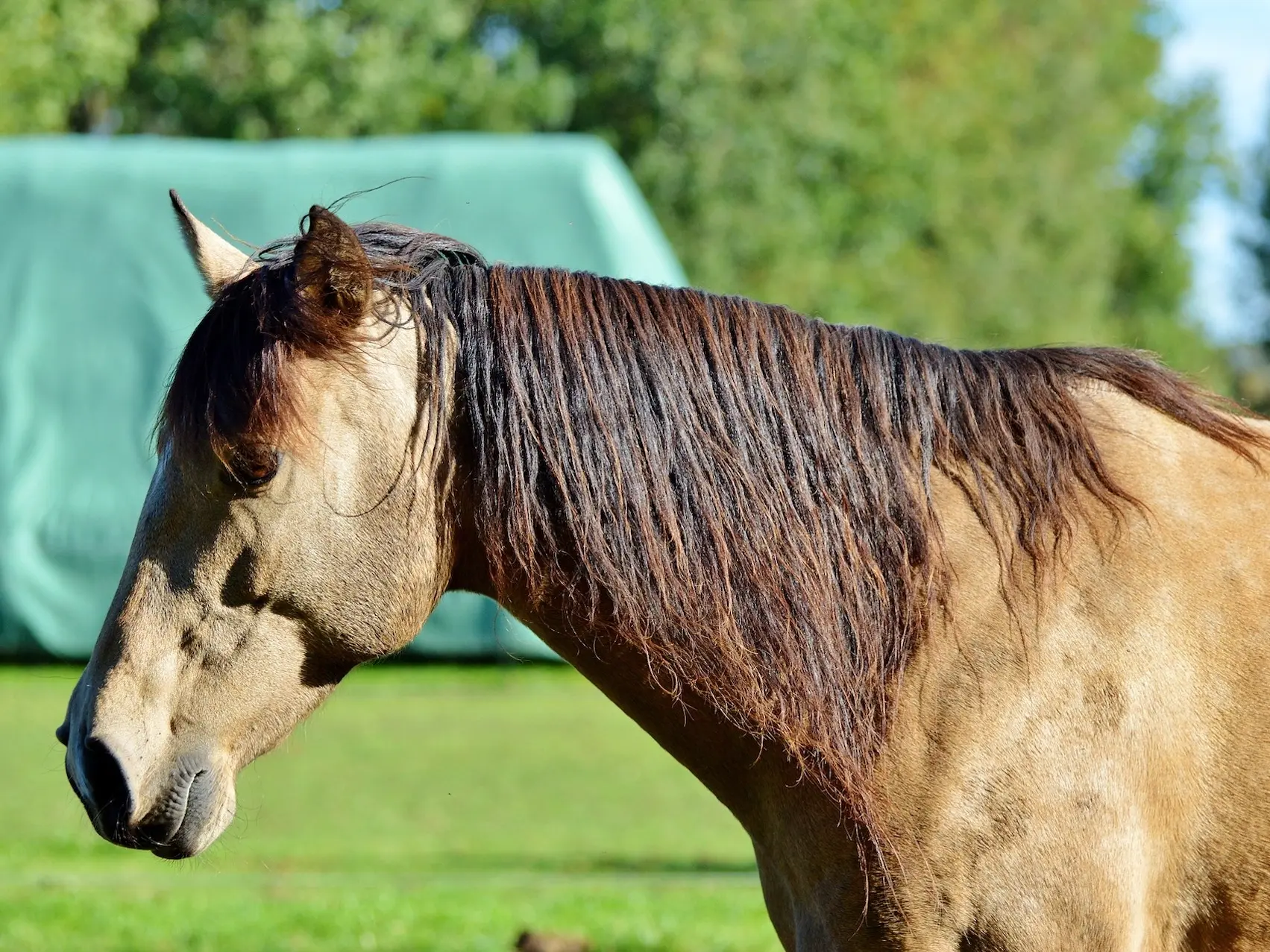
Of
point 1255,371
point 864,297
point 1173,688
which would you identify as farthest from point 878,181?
point 1173,688

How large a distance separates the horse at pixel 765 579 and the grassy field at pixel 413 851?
2.25ft

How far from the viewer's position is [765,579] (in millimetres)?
2498

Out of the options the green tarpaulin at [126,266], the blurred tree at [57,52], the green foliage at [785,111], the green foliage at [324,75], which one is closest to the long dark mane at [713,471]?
the green tarpaulin at [126,266]

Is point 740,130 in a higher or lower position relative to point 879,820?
lower

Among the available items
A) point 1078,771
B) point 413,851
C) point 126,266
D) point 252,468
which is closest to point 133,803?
point 252,468

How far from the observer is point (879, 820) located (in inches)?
94.9

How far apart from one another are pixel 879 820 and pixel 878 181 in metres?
28.5

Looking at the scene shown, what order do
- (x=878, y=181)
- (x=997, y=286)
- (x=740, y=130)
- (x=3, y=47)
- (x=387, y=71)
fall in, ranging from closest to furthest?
(x=3, y=47), (x=387, y=71), (x=740, y=130), (x=878, y=181), (x=997, y=286)

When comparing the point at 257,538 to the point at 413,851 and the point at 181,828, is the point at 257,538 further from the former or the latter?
the point at 413,851

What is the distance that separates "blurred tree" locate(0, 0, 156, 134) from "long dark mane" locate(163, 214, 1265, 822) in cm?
1818

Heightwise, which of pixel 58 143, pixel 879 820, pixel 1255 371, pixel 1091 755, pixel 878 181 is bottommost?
pixel 1255 371

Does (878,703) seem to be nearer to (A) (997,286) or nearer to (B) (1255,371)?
(A) (997,286)

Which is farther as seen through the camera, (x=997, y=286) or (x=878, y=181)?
(x=997, y=286)

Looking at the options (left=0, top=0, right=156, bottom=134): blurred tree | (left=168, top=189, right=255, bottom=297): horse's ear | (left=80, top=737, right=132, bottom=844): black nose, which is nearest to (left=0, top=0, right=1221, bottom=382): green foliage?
(left=0, top=0, right=156, bottom=134): blurred tree
